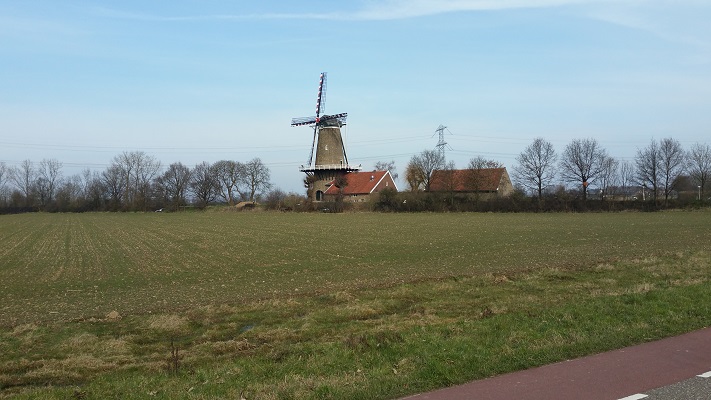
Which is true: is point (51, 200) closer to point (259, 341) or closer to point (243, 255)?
point (243, 255)

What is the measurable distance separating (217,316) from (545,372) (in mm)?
8575

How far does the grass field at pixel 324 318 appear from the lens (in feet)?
24.8

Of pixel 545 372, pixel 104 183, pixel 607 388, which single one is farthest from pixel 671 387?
pixel 104 183

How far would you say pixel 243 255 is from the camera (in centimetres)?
3092

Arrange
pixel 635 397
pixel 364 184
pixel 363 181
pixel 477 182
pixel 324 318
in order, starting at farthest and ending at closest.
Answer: pixel 363 181 → pixel 364 184 → pixel 477 182 → pixel 324 318 → pixel 635 397

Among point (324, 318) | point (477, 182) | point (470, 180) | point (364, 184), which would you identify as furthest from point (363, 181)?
point (324, 318)

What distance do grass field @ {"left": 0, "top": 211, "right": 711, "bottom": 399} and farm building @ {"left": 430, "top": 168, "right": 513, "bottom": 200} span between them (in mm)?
68134

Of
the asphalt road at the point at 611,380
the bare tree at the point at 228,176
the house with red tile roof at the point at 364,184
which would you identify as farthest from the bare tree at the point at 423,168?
the asphalt road at the point at 611,380

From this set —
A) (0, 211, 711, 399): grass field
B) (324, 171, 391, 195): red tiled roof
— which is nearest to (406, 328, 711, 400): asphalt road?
(0, 211, 711, 399): grass field

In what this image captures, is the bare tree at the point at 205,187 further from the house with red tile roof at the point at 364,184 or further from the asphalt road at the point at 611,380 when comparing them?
the asphalt road at the point at 611,380

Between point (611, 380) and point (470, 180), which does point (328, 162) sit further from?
point (611, 380)

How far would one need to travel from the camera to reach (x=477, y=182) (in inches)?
3831

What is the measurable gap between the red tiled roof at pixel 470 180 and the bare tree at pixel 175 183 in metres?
61.3

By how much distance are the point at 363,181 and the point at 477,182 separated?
2741 cm
